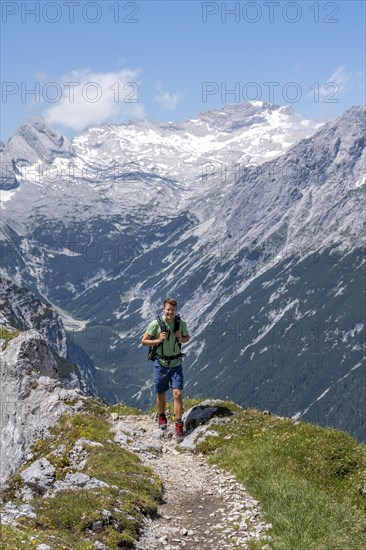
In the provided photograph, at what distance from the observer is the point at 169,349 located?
89.7ft

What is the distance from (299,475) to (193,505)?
3.61 m

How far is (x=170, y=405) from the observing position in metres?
33.6

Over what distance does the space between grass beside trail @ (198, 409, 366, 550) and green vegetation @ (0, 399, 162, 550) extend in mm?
3410

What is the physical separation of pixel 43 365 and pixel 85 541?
2030 cm

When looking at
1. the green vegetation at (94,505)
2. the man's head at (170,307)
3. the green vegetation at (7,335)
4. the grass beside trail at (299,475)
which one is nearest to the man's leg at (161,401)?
the green vegetation at (94,505)

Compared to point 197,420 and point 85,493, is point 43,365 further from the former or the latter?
point 85,493

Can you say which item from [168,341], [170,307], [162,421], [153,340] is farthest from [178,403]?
[170,307]

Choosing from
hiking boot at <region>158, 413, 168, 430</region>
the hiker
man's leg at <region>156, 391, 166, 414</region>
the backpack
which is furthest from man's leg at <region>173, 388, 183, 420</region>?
hiking boot at <region>158, 413, 168, 430</region>

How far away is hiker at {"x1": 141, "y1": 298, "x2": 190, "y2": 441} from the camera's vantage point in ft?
87.7

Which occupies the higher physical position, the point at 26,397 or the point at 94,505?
the point at 26,397

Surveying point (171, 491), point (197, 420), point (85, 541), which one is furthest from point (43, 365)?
point (85, 541)

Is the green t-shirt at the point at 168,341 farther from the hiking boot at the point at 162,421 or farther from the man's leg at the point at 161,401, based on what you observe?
the hiking boot at the point at 162,421

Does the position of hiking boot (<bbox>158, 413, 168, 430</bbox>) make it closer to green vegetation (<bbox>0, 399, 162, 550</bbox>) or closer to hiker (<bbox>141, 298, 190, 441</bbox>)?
hiker (<bbox>141, 298, 190, 441</bbox>)

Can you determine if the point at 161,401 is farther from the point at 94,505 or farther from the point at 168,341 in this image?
the point at 94,505
